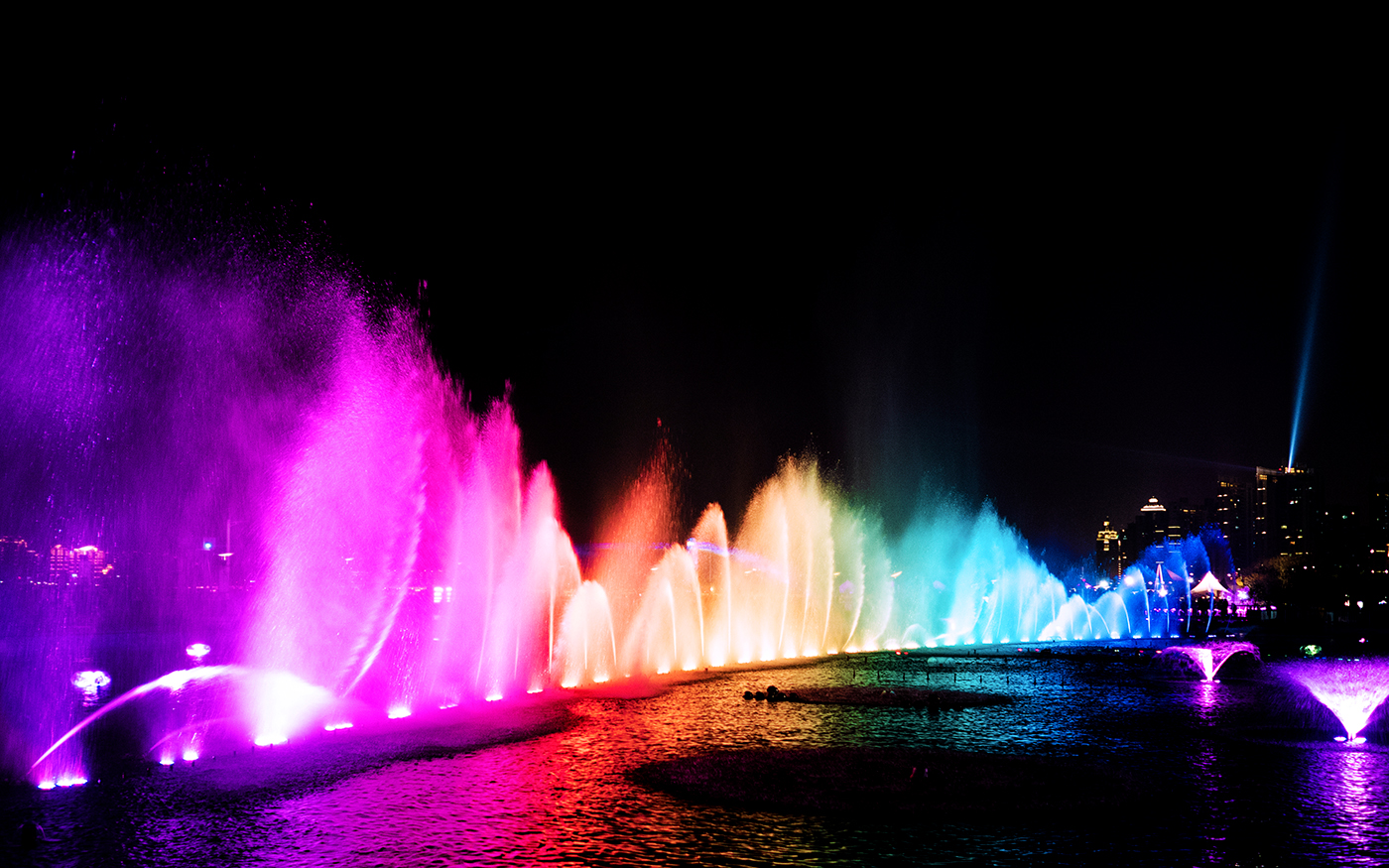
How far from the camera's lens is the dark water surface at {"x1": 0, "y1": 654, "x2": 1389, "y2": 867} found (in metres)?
13.7

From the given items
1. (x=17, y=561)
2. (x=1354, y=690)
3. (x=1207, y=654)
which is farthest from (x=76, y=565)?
(x=1354, y=690)

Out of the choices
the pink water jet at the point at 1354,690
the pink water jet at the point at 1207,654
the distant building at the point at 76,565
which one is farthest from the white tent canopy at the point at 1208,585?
the distant building at the point at 76,565

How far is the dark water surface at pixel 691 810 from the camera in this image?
1370 cm

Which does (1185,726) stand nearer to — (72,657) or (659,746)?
(659,746)

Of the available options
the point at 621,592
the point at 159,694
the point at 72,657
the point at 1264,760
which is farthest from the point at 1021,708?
the point at 621,592

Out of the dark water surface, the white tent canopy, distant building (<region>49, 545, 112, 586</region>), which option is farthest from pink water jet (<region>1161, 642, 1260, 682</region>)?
distant building (<region>49, 545, 112, 586</region>)

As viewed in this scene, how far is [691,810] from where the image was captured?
1609cm

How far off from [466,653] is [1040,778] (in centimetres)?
2443

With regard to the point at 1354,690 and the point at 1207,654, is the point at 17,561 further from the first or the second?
the point at 1354,690

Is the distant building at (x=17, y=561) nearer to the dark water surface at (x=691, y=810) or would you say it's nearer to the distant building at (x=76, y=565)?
the distant building at (x=76, y=565)

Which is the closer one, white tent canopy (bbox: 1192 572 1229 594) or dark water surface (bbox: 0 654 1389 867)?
dark water surface (bbox: 0 654 1389 867)

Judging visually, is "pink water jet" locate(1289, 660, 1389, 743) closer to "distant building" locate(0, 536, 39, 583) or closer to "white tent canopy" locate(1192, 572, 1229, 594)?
"white tent canopy" locate(1192, 572, 1229, 594)

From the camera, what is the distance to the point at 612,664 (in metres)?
41.0

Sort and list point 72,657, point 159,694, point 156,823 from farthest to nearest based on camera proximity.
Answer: point 72,657 < point 159,694 < point 156,823
